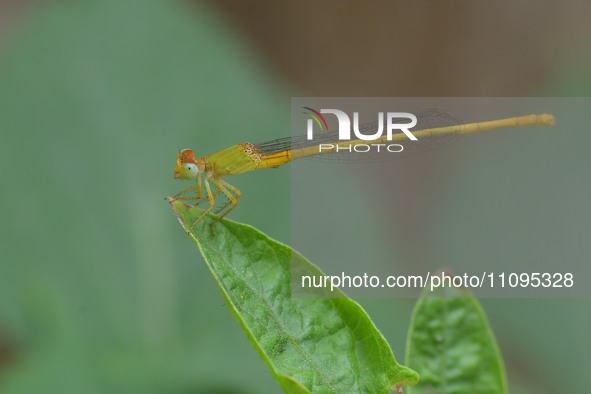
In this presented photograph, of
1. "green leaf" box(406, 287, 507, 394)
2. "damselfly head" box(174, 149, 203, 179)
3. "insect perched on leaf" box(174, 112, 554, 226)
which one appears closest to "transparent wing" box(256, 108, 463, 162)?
"insect perched on leaf" box(174, 112, 554, 226)

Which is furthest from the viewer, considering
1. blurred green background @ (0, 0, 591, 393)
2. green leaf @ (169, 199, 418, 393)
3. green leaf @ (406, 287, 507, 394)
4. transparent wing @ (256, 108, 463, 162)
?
blurred green background @ (0, 0, 591, 393)

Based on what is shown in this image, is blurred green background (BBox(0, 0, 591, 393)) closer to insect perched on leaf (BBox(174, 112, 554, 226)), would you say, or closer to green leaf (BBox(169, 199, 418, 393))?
insect perched on leaf (BBox(174, 112, 554, 226))

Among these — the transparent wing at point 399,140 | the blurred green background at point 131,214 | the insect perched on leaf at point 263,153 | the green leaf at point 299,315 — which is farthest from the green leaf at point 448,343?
the blurred green background at point 131,214

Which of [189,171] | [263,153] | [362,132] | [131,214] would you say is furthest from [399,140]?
[131,214]

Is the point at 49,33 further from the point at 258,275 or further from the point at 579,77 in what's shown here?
the point at 579,77

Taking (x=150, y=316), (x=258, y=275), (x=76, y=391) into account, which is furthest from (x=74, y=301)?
(x=258, y=275)

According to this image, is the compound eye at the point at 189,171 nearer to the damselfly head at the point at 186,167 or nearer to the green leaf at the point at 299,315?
the damselfly head at the point at 186,167

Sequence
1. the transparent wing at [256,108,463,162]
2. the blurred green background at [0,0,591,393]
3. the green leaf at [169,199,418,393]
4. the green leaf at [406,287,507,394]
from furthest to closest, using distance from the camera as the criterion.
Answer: the blurred green background at [0,0,591,393] → the transparent wing at [256,108,463,162] → the green leaf at [406,287,507,394] → the green leaf at [169,199,418,393]

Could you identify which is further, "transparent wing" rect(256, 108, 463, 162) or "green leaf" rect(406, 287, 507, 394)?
"transparent wing" rect(256, 108, 463, 162)
